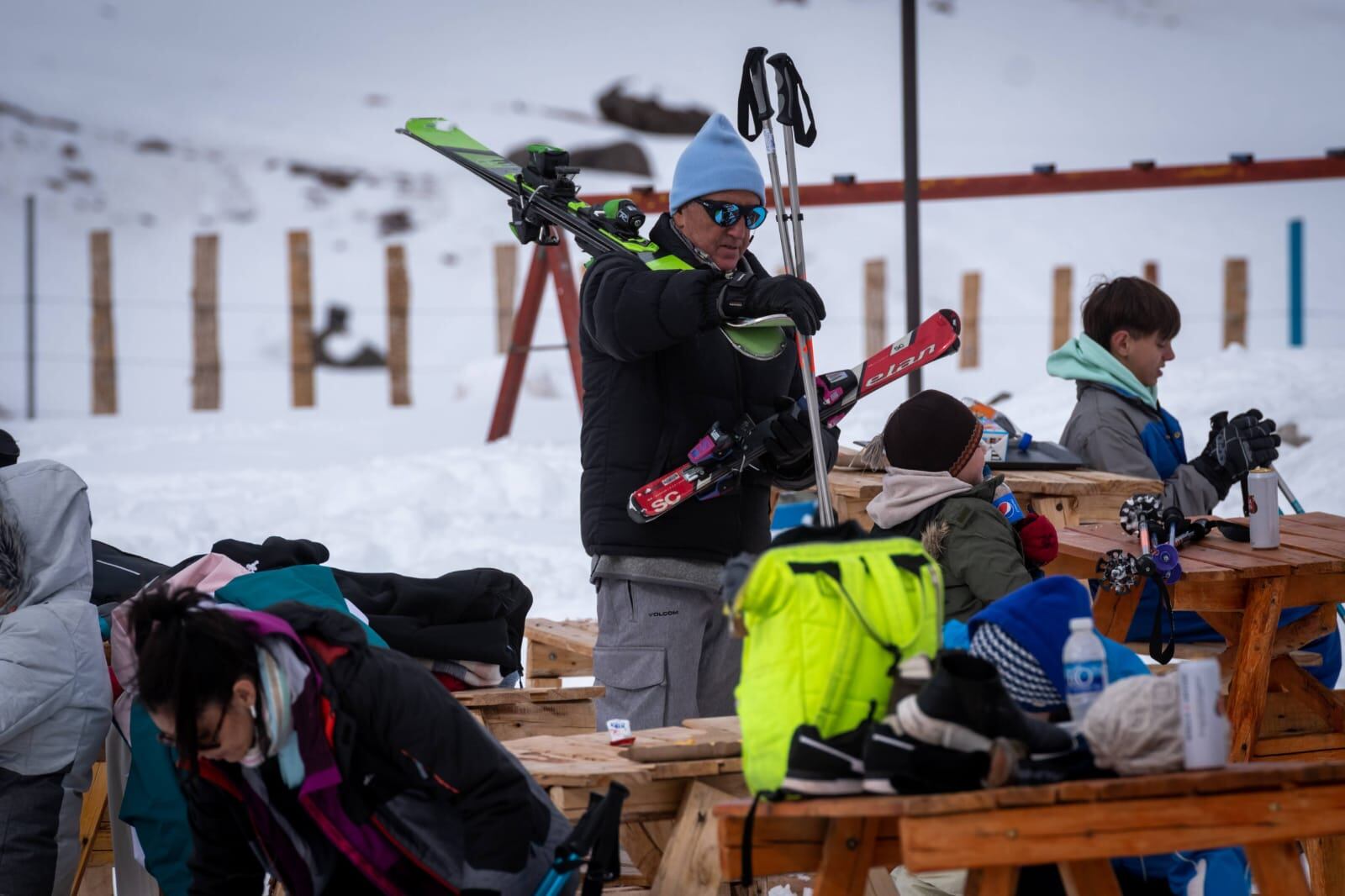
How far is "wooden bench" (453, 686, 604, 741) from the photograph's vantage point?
147 inches

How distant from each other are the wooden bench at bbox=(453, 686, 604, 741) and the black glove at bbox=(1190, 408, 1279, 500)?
1966 millimetres

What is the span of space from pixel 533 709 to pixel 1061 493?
1854 mm

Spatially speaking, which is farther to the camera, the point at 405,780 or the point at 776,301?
the point at 776,301

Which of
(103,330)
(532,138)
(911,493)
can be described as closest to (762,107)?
(911,493)

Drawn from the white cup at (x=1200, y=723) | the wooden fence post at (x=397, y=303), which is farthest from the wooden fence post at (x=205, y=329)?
the white cup at (x=1200, y=723)

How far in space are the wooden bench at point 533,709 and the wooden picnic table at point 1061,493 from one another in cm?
123

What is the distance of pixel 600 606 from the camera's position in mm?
3613

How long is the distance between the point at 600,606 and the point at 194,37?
2967 cm

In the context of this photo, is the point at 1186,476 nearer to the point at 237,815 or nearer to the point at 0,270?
the point at 237,815

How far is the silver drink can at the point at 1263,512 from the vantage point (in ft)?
13.0

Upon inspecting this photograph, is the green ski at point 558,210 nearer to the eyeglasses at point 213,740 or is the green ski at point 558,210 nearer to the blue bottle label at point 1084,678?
the blue bottle label at point 1084,678

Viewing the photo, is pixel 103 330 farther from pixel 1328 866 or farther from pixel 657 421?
pixel 1328 866

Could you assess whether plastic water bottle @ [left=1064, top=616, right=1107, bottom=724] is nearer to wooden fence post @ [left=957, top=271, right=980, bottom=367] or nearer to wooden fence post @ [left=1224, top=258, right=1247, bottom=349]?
wooden fence post @ [left=957, top=271, right=980, bottom=367]

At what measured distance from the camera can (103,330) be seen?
13.9 m
